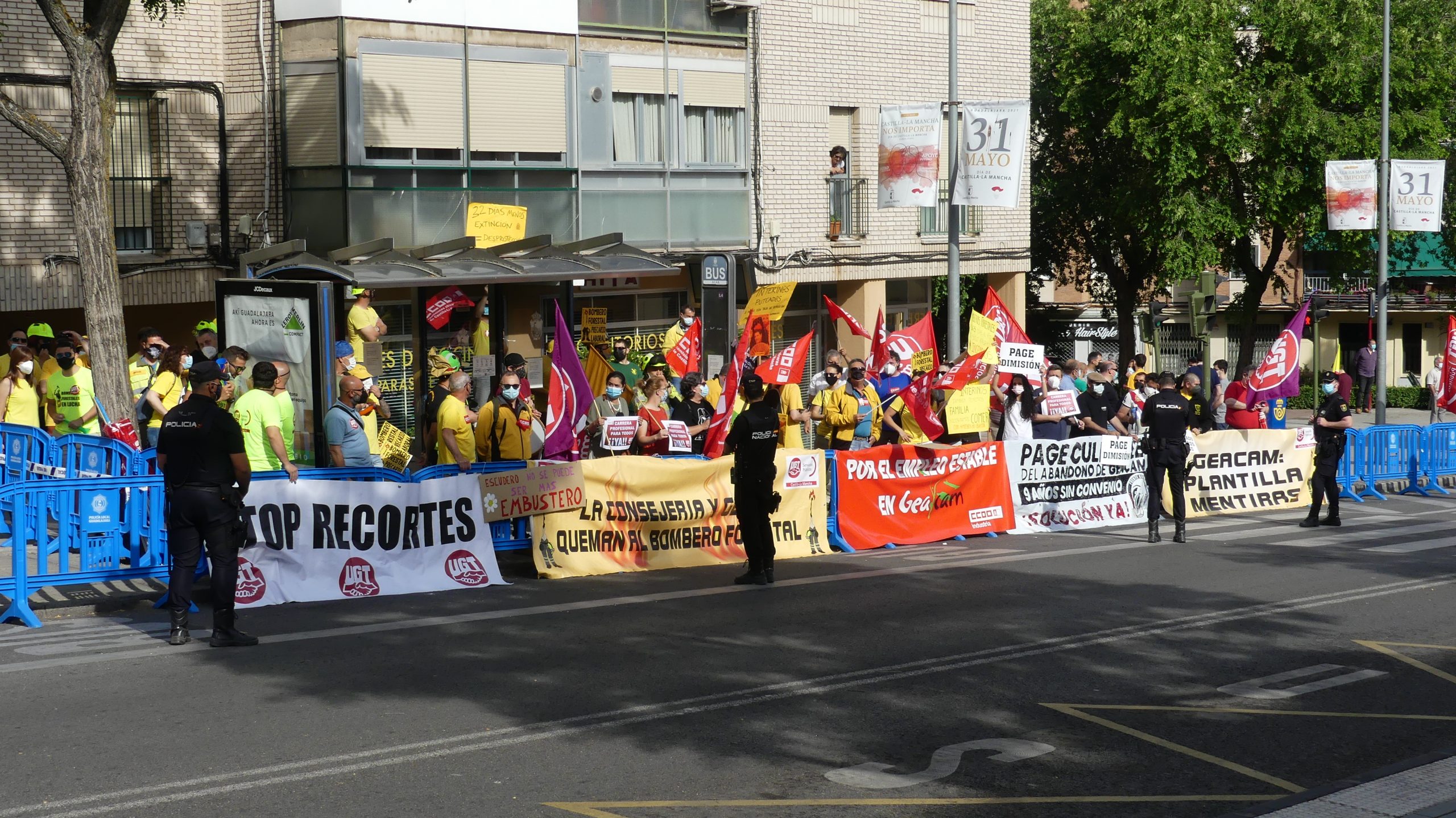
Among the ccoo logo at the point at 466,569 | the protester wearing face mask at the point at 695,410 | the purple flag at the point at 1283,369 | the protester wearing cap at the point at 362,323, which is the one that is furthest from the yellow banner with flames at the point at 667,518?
the purple flag at the point at 1283,369

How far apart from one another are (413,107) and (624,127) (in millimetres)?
4058

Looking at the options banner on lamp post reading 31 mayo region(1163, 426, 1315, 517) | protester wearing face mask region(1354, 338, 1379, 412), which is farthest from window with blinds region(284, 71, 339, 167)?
protester wearing face mask region(1354, 338, 1379, 412)

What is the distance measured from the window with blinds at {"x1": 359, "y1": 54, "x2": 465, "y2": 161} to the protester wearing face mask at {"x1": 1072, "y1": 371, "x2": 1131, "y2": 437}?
9.30 meters

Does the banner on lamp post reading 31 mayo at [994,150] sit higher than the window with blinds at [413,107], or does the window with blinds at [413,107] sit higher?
the window with blinds at [413,107]

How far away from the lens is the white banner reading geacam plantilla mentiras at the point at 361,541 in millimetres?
11539

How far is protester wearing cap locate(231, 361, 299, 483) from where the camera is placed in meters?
11.8

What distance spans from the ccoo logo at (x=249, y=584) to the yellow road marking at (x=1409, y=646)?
8.00 m

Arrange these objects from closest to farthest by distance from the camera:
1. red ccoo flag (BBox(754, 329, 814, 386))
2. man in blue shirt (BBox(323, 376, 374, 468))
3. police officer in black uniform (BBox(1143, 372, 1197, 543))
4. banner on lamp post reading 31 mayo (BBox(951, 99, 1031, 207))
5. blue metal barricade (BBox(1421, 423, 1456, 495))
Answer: man in blue shirt (BBox(323, 376, 374, 468)), police officer in black uniform (BBox(1143, 372, 1197, 543)), red ccoo flag (BBox(754, 329, 814, 386)), banner on lamp post reading 31 mayo (BBox(951, 99, 1031, 207)), blue metal barricade (BBox(1421, 423, 1456, 495))

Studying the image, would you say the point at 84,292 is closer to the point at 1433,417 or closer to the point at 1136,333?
the point at 1433,417

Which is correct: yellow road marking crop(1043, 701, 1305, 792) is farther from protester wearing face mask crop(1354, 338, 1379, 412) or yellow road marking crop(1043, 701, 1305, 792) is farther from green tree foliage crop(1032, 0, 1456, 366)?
green tree foliage crop(1032, 0, 1456, 366)

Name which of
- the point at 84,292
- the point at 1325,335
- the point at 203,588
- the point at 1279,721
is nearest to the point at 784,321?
the point at 84,292

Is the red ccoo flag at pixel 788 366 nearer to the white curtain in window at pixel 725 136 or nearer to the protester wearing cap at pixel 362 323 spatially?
the protester wearing cap at pixel 362 323

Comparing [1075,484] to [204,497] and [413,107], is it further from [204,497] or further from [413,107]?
[204,497]

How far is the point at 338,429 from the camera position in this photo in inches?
505
